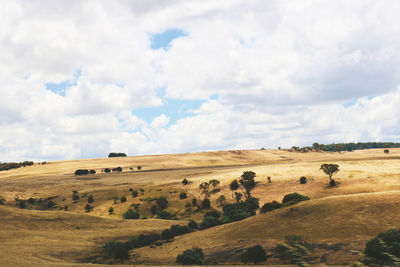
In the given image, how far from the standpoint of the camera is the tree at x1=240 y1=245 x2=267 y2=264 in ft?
94.2

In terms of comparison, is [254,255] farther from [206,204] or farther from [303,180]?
[303,180]

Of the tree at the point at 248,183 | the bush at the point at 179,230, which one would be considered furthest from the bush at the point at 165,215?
the bush at the point at 179,230

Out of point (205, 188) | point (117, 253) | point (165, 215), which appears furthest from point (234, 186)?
point (117, 253)

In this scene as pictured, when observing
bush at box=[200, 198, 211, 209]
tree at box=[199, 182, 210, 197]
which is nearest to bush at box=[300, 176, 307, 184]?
bush at box=[200, 198, 211, 209]

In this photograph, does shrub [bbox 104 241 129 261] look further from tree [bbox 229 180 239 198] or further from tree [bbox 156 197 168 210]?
tree [bbox 229 180 239 198]

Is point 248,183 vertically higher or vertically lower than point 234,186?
higher

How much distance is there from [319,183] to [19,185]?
348 ft

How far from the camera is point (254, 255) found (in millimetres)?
28938

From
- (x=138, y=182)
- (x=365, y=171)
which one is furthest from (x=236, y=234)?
(x=138, y=182)

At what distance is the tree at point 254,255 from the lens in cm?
2870

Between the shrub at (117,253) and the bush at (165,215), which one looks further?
the bush at (165,215)

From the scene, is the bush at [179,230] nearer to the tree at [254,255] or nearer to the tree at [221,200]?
the tree at [254,255]

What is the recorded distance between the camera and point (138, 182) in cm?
11219

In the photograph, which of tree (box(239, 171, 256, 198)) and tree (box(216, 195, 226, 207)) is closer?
tree (box(216, 195, 226, 207))
